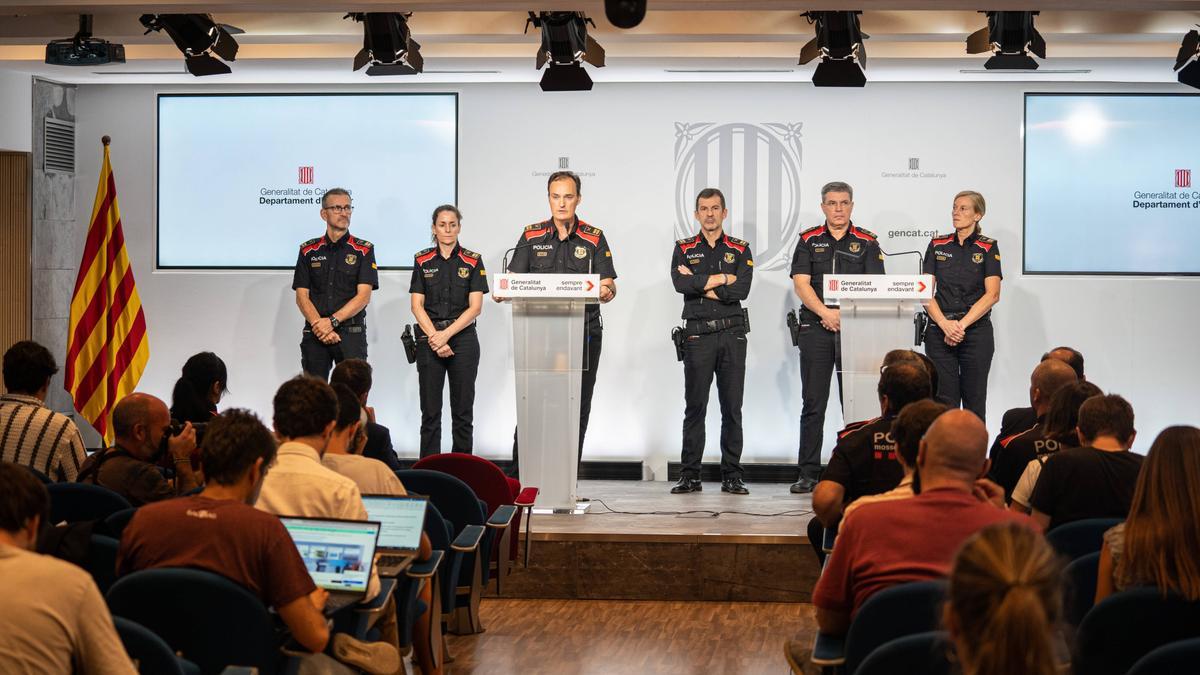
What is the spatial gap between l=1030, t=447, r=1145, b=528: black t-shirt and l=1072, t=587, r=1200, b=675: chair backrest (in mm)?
1141

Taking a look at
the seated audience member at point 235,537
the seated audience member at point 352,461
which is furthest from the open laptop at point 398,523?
the seated audience member at point 235,537

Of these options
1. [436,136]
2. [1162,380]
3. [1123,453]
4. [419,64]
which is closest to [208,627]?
[1123,453]

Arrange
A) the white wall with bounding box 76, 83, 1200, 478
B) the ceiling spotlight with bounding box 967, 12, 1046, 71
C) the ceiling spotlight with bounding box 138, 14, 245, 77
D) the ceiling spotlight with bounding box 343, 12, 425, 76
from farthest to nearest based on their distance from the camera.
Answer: the white wall with bounding box 76, 83, 1200, 478
the ceiling spotlight with bounding box 138, 14, 245, 77
the ceiling spotlight with bounding box 343, 12, 425, 76
the ceiling spotlight with bounding box 967, 12, 1046, 71

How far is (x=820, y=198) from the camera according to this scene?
9.15 m

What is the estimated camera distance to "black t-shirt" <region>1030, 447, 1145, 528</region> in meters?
3.92

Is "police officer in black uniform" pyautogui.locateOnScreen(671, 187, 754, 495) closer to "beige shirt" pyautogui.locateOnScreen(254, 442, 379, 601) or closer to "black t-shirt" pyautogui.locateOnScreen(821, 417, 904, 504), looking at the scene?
"black t-shirt" pyautogui.locateOnScreen(821, 417, 904, 504)

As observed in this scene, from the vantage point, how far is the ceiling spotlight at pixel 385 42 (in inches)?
276

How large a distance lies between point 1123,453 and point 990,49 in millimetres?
3689

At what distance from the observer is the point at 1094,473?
392 cm

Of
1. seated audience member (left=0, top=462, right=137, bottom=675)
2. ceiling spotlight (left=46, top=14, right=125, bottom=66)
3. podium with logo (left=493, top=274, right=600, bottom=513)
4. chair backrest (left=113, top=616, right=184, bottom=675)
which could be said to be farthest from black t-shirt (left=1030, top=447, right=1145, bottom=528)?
ceiling spotlight (left=46, top=14, right=125, bottom=66)

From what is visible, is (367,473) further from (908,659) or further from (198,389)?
(908,659)

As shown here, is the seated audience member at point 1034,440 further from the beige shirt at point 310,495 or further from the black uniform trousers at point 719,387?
the black uniform trousers at point 719,387

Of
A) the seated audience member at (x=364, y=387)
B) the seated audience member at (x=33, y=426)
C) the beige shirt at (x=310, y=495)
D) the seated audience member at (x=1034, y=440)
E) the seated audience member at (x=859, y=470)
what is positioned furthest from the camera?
the seated audience member at (x=364, y=387)

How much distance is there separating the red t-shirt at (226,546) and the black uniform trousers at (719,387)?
5126mm
